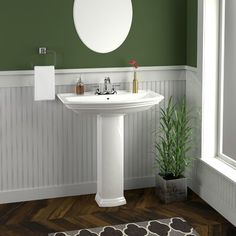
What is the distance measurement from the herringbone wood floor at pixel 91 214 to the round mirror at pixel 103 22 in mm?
1278

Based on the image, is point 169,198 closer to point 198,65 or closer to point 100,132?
point 100,132

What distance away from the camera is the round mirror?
4059 millimetres

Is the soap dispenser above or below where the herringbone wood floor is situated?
above

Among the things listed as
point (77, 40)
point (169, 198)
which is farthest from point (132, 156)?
point (77, 40)

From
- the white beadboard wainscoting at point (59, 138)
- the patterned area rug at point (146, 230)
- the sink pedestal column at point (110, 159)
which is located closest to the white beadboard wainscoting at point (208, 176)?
the white beadboard wainscoting at point (59, 138)

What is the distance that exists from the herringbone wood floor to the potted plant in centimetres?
9

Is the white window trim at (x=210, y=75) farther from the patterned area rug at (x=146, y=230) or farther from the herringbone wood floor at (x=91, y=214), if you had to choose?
the patterned area rug at (x=146, y=230)

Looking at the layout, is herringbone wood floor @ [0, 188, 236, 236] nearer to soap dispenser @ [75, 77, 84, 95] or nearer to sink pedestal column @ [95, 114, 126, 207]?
sink pedestal column @ [95, 114, 126, 207]

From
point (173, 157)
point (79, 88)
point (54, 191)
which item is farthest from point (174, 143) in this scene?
point (54, 191)

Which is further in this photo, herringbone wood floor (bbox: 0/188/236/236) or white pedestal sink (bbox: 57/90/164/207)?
white pedestal sink (bbox: 57/90/164/207)

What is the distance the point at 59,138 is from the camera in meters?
4.19

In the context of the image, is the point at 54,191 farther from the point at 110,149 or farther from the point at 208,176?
the point at 208,176

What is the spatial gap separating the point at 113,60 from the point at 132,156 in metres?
0.86

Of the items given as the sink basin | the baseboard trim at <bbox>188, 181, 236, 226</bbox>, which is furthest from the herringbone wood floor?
the sink basin
